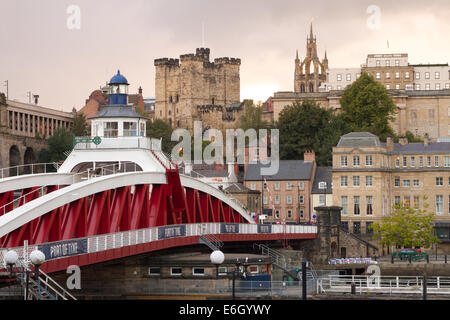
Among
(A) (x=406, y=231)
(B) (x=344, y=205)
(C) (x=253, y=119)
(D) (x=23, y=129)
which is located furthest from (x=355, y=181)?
(C) (x=253, y=119)

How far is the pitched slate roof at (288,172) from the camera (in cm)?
11950

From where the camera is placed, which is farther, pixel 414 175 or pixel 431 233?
pixel 414 175

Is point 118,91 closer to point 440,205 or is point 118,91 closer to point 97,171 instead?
point 97,171

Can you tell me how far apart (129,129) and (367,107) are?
317 ft

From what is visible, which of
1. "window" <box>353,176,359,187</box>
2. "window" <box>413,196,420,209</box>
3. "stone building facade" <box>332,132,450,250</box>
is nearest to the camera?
"stone building facade" <box>332,132,450,250</box>

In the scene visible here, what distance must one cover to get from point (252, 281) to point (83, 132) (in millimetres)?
95831

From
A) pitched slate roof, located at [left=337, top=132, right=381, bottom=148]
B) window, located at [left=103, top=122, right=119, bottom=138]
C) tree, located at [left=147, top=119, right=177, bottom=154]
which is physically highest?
tree, located at [left=147, top=119, right=177, bottom=154]

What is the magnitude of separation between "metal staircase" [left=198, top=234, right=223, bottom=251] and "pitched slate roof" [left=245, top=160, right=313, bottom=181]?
5519 centimetres

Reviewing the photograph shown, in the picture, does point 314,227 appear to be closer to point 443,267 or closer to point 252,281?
point 443,267

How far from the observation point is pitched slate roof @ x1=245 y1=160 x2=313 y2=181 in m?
120

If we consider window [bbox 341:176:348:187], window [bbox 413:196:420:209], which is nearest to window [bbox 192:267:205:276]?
window [bbox 341:176:348:187]

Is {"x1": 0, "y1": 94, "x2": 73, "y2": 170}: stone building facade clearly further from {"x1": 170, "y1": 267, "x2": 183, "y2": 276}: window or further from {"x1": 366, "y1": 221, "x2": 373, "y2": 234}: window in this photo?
{"x1": 170, "y1": 267, "x2": 183, "y2": 276}: window
